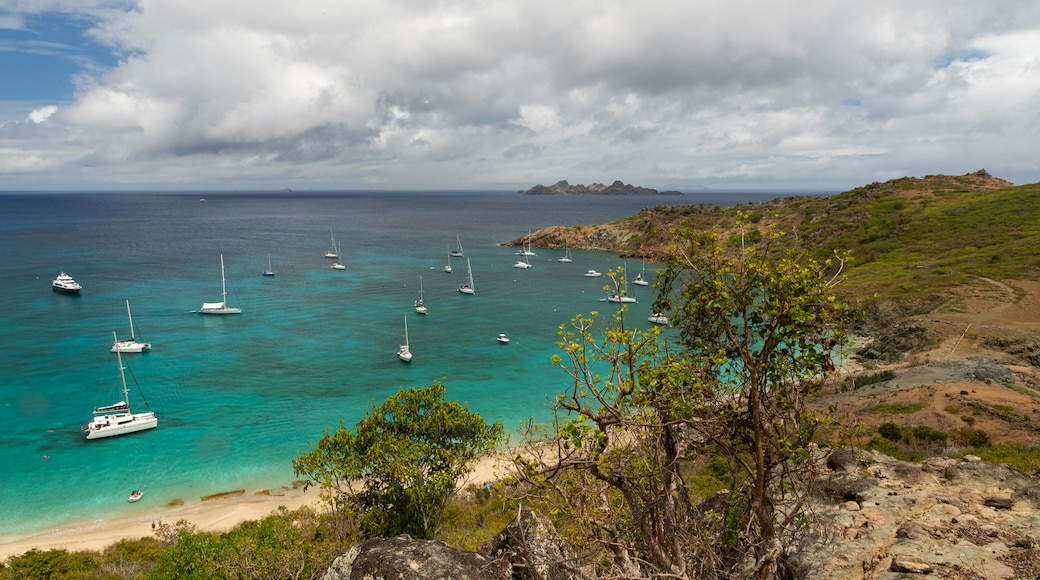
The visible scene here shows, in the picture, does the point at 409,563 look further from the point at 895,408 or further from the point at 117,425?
the point at 117,425

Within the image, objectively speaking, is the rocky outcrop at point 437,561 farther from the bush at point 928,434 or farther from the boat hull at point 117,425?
the boat hull at point 117,425

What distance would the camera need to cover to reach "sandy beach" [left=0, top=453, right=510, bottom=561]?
25359 millimetres

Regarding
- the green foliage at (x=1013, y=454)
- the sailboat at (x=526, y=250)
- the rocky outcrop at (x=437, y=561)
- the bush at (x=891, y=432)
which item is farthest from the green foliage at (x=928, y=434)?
the sailboat at (x=526, y=250)

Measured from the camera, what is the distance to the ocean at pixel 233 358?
107 ft

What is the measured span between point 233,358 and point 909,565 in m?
52.9

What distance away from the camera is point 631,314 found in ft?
224

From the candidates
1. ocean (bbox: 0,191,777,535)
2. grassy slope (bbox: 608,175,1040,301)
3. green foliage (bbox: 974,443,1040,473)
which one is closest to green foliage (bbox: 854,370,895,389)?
grassy slope (bbox: 608,175,1040,301)

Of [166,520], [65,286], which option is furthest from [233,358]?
[65,286]

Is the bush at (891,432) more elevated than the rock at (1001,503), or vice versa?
the rock at (1001,503)

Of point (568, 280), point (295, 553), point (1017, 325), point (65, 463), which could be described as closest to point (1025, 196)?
point (1017, 325)

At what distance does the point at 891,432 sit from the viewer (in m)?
24.3

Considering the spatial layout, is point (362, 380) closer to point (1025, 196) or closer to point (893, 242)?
point (893, 242)

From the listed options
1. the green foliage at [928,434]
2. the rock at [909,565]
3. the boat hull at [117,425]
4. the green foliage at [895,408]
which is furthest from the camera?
the boat hull at [117,425]

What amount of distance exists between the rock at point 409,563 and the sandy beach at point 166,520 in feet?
41.5
